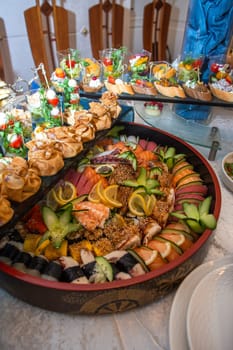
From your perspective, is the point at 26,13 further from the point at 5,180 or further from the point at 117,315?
the point at 117,315

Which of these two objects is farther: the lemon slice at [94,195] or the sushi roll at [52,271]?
the lemon slice at [94,195]

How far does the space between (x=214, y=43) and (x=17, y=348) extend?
2.16 metres

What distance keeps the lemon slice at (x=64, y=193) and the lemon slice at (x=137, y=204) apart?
26 cm

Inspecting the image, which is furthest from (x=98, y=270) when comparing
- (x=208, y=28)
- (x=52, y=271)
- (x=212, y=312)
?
(x=208, y=28)

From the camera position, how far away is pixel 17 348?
802mm

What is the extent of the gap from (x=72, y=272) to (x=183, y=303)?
36cm

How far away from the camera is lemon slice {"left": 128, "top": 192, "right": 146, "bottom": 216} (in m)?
1.19

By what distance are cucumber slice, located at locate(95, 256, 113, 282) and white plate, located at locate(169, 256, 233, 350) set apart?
8.4 inches

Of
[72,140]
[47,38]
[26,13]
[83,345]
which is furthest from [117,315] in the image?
[47,38]

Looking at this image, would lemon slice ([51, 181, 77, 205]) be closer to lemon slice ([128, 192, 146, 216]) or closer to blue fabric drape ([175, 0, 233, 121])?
lemon slice ([128, 192, 146, 216])

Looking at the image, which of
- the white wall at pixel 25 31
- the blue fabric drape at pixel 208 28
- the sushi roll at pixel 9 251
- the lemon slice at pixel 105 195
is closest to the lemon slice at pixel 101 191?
the lemon slice at pixel 105 195

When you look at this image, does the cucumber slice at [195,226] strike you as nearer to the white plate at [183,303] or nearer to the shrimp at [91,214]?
the white plate at [183,303]

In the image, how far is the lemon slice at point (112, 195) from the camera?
1178mm

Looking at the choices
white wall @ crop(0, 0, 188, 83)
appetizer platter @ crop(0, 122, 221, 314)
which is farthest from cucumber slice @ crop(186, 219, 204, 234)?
white wall @ crop(0, 0, 188, 83)
